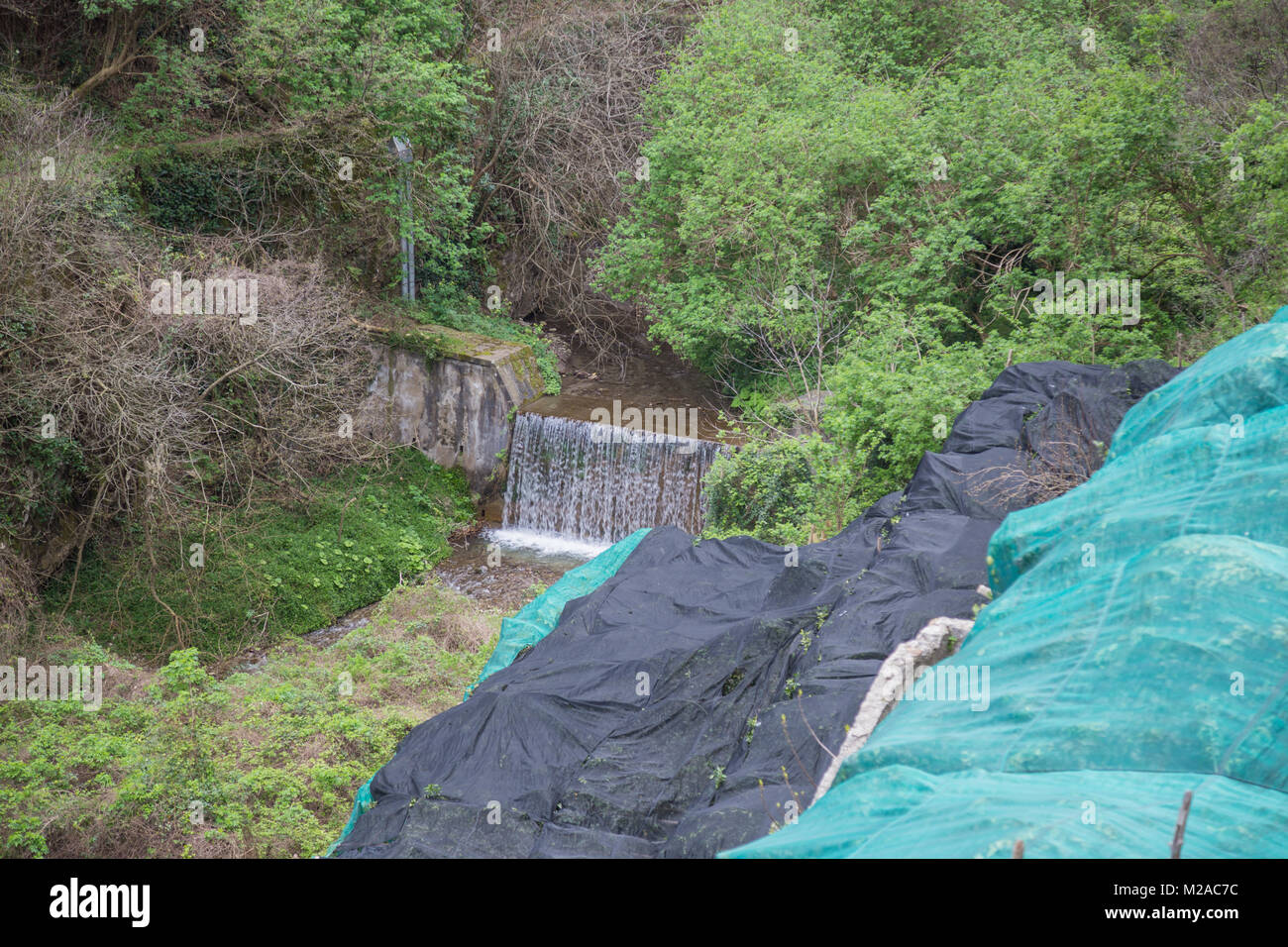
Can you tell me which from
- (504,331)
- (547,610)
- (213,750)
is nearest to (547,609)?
(547,610)

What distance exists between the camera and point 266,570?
37.9ft

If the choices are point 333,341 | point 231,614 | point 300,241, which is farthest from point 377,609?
point 300,241

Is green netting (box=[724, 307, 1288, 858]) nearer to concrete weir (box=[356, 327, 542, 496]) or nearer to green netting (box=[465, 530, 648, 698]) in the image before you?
green netting (box=[465, 530, 648, 698])

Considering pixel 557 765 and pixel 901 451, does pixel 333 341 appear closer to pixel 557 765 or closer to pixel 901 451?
pixel 901 451

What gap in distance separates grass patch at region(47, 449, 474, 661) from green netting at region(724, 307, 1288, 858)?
9088 mm

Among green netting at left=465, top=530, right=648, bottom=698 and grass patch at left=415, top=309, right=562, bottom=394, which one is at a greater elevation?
grass patch at left=415, top=309, right=562, bottom=394

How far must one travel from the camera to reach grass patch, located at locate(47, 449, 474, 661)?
10742 mm

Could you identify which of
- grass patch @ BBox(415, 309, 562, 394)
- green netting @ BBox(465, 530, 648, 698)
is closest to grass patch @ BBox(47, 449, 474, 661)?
grass patch @ BBox(415, 309, 562, 394)

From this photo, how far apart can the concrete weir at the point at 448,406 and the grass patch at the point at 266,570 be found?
0.80 m

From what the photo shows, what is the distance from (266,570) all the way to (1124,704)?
34.4 ft

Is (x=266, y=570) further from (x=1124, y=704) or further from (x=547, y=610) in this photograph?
(x=1124, y=704)
